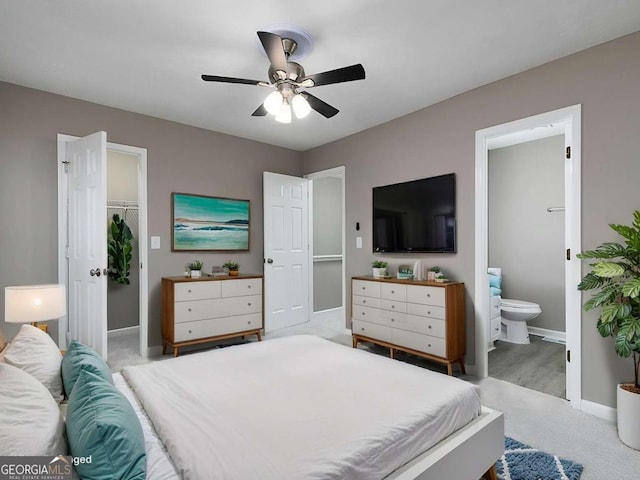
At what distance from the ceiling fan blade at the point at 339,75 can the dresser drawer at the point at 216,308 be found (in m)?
2.55

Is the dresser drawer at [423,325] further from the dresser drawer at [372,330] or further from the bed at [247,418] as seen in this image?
the bed at [247,418]

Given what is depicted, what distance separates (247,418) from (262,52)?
2378mm

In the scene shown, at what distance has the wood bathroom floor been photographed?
2.95m

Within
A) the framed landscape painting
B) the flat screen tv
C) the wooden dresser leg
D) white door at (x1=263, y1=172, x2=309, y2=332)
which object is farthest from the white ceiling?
the wooden dresser leg

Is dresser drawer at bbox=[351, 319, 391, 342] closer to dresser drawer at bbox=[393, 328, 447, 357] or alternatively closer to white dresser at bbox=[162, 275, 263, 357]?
dresser drawer at bbox=[393, 328, 447, 357]

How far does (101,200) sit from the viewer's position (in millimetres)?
3037

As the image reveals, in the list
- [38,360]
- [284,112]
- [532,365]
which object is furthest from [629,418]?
[38,360]

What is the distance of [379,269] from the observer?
12.5ft

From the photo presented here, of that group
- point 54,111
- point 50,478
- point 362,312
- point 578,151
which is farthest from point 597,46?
point 54,111

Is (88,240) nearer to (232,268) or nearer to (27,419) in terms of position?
(232,268)

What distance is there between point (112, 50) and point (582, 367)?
4105 mm

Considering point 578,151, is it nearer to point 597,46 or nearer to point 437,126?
point 597,46

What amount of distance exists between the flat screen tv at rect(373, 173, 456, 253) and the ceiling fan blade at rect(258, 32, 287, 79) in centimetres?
198

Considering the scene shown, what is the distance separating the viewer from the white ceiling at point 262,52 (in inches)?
80.3
